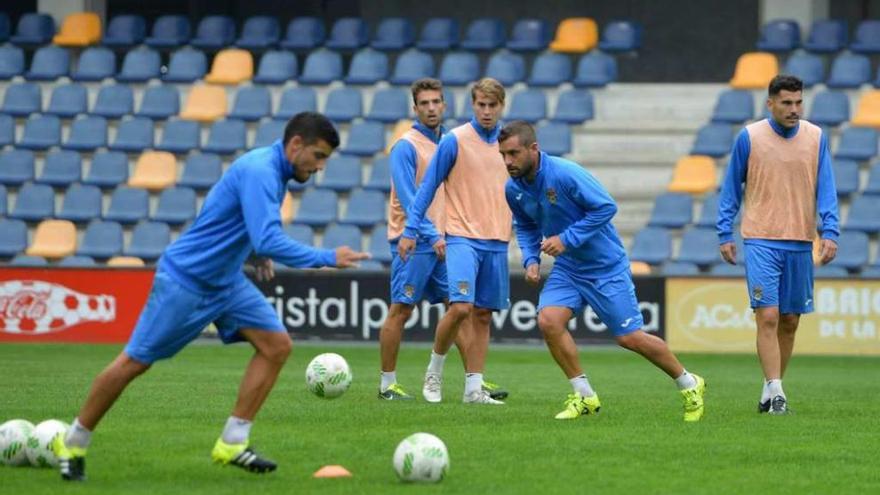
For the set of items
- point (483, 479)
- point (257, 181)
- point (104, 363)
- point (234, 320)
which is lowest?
point (104, 363)

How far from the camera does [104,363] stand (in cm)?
1814

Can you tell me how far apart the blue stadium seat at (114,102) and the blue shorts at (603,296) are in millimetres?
17296

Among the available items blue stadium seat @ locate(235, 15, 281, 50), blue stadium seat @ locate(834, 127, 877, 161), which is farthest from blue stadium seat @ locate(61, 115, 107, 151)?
blue stadium seat @ locate(834, 127, 877, 161)

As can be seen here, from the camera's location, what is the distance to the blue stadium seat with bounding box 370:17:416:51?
28734 mm

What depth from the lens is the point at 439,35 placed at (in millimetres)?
28828

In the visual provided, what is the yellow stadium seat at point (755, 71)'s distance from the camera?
87.4 ft

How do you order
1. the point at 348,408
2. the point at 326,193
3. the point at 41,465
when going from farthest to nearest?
the point at 326,193 → the point at 348,408 → the point at 41,465

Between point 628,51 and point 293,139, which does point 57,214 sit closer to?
point 628,51

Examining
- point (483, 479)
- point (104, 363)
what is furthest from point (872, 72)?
point (483, 479)

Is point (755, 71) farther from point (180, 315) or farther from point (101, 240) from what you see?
point (180, 315)

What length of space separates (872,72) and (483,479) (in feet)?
70.4

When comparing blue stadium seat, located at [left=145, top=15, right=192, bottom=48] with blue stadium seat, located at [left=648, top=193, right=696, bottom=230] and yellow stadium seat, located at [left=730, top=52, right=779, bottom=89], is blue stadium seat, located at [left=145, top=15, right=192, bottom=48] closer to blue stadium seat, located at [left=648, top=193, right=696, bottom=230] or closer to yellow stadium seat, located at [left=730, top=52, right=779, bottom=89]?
blue stadium seat, located at [left=648, top=193, right=696, bottom=230]

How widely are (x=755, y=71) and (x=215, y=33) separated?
9.21 m

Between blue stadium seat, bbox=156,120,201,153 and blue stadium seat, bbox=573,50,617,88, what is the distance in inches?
240
